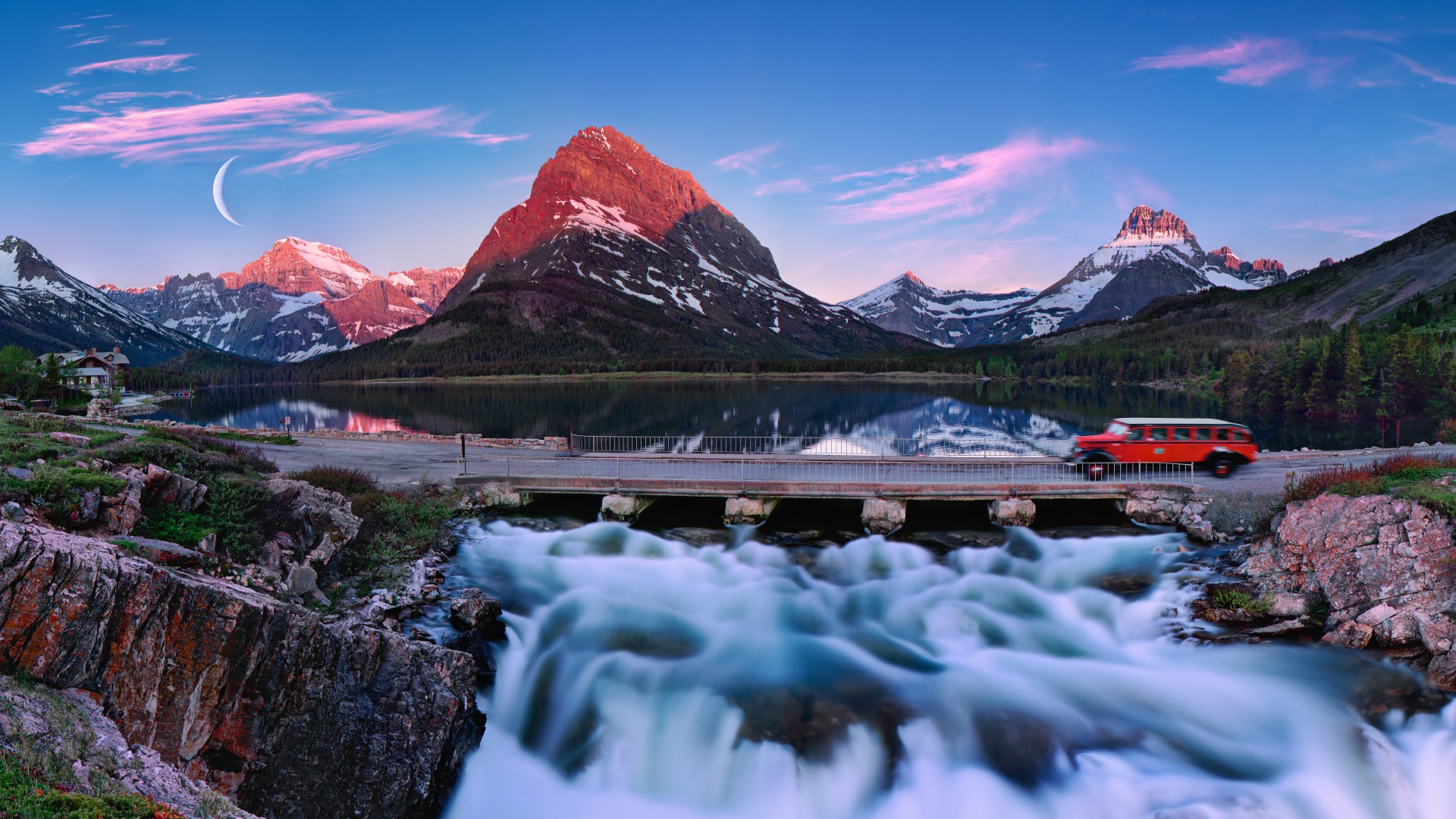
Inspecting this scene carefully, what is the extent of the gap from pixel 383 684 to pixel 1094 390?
180245 millimetres

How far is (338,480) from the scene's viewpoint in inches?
1101

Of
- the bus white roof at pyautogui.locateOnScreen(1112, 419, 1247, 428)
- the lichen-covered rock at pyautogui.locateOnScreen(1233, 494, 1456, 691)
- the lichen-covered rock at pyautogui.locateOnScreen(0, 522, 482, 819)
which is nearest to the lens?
the lichen-covered rock at pyautogui.locateOnScreen(0, 522, 482, 819)

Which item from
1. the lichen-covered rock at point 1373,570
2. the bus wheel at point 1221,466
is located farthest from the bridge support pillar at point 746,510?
the bus wheel at point 1221,466

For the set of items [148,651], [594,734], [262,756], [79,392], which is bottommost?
[594,734]

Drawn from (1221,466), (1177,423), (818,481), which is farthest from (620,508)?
(1221,466)

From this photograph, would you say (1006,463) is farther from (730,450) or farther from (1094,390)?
(1094,390)

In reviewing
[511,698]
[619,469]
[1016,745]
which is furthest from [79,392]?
[1016,745]

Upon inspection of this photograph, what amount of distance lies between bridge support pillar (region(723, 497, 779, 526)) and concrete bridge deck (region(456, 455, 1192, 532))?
0.10 feet

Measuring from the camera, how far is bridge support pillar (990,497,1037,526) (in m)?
29.0

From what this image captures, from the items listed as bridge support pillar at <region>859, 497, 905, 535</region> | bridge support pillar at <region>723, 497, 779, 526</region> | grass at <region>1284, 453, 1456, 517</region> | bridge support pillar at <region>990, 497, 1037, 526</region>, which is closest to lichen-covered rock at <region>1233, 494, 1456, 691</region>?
grass at <region>1284, 453, 1456, 517</region>

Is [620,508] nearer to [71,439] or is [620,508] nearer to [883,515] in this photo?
[883,515]

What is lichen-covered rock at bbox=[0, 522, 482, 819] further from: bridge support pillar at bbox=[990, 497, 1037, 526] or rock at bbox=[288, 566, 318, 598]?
bridge support pillar at bbox=[990, 497, 1037, 526]

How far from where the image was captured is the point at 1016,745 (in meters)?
15.0

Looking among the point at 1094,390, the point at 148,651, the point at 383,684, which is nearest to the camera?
the point at 148,651
